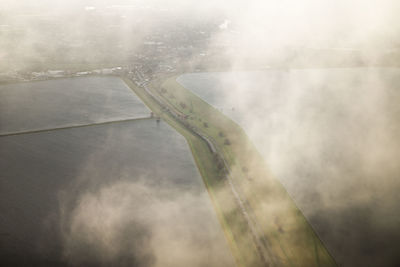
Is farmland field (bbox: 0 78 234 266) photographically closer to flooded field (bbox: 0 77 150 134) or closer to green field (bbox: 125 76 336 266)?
green field (bbox: 125 76 336 266)

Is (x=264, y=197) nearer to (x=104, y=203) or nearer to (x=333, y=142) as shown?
(x=333, y=142)

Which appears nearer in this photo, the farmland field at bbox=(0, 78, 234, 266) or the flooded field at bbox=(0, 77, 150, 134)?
the farmland field at bbox=(0, 78, 234, 266)

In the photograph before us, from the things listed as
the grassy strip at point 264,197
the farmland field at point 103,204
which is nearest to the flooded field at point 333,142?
the grassy strip at point 264,197

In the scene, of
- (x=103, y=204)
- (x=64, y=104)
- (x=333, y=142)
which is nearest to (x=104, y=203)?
(x=103, y=204)

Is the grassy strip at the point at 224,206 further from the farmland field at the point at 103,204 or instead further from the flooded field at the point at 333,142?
the flooded field at the point at 333,142

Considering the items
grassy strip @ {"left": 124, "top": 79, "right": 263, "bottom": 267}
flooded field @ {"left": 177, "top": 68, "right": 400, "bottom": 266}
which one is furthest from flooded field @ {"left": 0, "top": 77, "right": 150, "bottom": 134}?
flooded field @ {"left": 177, "top": 68, "right": 400, "bottom": 266}

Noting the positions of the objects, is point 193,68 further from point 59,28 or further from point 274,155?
point 59,28
